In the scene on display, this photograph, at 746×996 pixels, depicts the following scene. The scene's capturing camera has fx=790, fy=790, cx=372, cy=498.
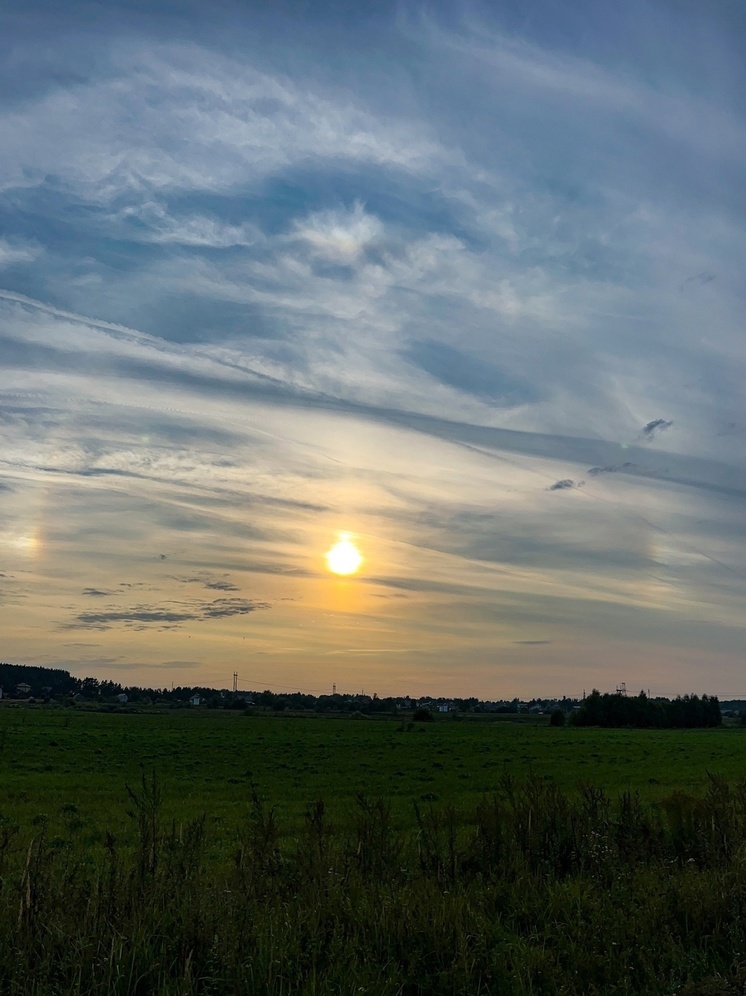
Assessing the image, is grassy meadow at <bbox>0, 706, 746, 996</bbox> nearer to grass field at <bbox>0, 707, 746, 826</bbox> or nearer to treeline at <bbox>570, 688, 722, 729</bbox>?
grass field at <bbox>0, 707, 746, 826</bbox>

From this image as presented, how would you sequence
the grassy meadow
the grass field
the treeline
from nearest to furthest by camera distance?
1. the grassy meadow
2. the grass field
3. the treeline

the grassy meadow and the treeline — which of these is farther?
the treeline

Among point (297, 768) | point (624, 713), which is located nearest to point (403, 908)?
point (297, 768)

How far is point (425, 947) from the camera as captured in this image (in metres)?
6.55

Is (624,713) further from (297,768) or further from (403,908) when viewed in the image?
(403,908)

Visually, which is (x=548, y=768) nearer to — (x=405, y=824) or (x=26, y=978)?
(x=405, y=824)

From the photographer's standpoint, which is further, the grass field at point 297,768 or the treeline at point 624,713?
the treeline at point 624,713

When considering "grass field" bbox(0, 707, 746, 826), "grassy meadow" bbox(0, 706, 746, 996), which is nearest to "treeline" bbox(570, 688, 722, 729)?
"grass field" bbox(0, 707, 746, 826)

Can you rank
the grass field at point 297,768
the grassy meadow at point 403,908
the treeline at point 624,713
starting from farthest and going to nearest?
the treeline at point 624,713, the grass field at point 297,768, the grassy meadow at point 403,908

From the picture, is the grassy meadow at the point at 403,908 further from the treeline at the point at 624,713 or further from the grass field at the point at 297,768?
the treeline at the point at 624,713

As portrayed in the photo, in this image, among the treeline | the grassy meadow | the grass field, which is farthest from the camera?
the treeline

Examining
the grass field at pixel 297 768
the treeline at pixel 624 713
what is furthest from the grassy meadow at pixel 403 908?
the treeline at pixel 624 713

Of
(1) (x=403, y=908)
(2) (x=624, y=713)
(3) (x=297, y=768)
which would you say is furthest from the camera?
(2) (x=624, y=713)

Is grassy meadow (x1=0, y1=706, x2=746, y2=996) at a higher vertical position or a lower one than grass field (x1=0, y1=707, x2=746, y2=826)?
higher
